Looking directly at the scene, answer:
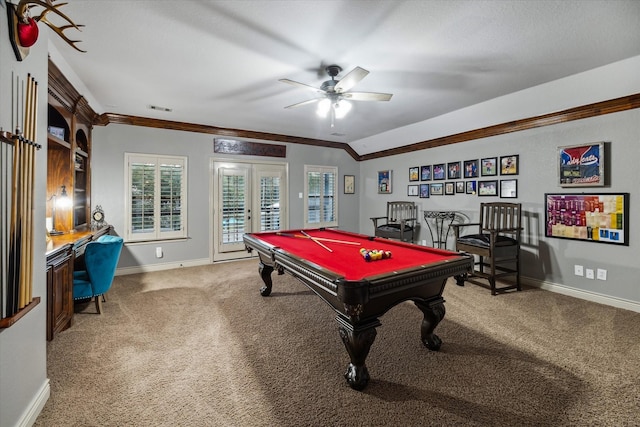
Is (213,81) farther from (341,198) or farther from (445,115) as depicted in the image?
(341,198)

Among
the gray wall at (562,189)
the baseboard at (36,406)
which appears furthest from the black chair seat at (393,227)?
the baseboard at (36,406)

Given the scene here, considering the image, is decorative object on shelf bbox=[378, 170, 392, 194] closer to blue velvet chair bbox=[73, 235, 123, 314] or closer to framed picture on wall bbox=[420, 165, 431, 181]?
framed picture on wall bbox=[420, 165, 431, 181]

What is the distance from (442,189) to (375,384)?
4.05 m

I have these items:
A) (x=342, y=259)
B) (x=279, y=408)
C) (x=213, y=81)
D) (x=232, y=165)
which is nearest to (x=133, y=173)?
(x=232, y=165)

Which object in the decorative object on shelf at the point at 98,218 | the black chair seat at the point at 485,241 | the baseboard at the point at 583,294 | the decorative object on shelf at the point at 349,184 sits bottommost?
the baseboard at the point at 583,294

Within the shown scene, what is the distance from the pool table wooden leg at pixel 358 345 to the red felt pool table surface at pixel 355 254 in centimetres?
32

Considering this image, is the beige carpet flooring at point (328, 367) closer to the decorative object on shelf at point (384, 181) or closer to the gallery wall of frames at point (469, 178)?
the gallery wall of frames at point (469, 178)

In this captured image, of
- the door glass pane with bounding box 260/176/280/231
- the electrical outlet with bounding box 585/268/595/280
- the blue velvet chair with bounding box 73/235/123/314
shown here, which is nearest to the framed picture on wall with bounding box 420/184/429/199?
the electrical outlet with bounding box 585/268/595/280

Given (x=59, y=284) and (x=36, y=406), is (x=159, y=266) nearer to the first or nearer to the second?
(x=59, y=284)

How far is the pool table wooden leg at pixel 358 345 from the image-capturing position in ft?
5.82

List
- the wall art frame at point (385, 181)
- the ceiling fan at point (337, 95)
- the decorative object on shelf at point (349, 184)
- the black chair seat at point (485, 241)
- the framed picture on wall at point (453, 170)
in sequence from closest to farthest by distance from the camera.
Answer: the ceiling fan at point (337, 95) < the black chair seat at point (485, 241) < the framed picture on wall at point (453, 170) < the wall art frame at point (385, 181) < the decorative object on shelf at point (349, 184)

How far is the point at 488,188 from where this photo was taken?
4453 mm

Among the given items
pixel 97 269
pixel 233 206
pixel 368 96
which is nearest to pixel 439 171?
pixel 368 96

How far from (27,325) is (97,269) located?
4.93 ft
